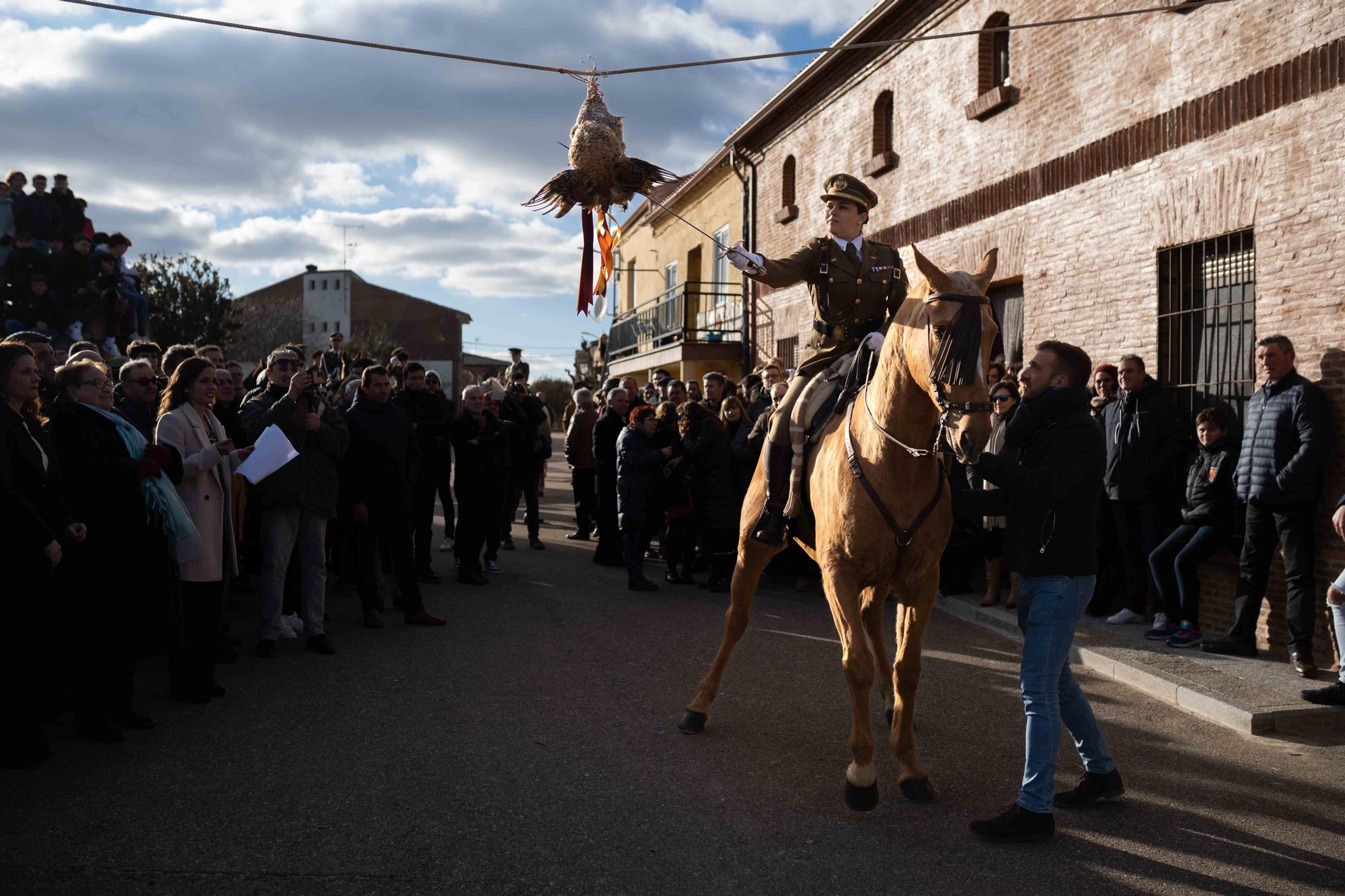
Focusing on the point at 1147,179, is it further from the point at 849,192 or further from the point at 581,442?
Answer: the point at 581,442

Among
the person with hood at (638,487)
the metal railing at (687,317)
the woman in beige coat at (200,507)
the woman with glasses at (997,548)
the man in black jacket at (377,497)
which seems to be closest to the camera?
the woman in beige coat at (200,507)

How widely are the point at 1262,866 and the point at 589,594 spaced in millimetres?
7232

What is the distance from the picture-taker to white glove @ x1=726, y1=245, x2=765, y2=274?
5.37 meters

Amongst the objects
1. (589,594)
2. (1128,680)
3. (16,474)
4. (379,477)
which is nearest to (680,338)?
(589,594)

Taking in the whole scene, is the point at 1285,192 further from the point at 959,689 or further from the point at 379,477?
the point at 379,477

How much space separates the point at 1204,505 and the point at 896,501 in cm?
466

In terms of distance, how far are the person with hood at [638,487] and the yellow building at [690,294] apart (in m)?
8.56

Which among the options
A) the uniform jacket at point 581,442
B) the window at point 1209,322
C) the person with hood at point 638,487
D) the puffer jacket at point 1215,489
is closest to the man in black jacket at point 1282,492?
the puffer jacket at point 1215,489

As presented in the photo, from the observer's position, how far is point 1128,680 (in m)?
7.40

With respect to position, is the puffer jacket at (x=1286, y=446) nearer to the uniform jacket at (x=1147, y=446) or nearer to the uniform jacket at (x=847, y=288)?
the uniform jacket at (x=1147, y=446)

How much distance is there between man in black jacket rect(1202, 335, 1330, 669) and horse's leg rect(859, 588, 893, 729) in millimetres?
3198

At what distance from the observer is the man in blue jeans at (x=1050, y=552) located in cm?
442

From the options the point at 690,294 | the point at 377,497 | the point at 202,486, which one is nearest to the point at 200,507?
the point at 202,486

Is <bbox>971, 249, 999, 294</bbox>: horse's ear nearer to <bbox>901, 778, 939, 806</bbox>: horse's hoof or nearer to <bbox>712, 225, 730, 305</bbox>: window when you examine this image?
<bbox>901, 778, 939, 806</bbox>: horse's hoof
